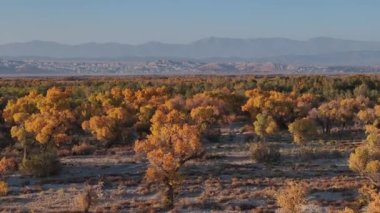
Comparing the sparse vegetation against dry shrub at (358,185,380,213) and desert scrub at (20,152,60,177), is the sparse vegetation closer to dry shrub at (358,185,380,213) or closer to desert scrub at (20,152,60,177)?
desert scrub at (20,152,60,177)

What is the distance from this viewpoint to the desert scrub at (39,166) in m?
39.3

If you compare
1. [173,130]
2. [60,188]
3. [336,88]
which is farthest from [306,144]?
[336,88]

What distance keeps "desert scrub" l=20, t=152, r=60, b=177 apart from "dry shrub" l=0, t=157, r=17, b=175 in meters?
0.81

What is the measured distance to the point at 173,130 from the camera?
36.9 m

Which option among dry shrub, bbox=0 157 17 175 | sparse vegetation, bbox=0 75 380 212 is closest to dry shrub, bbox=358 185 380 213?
sparse vegetation, bbox=0 75 380 212

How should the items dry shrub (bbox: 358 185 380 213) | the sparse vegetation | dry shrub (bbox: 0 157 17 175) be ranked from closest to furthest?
dry shrub (bbox: 358 185 380 213), the sparse vegetation, dry shrub (bbox: 0 157 17 175)

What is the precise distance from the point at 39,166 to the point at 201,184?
32.2ft

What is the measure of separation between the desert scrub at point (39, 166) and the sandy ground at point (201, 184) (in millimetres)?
594

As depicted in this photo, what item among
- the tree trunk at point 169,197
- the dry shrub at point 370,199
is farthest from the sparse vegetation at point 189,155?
the dry shrub at point 370,199

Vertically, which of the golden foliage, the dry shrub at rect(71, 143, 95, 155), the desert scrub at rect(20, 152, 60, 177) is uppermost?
the golden foliage

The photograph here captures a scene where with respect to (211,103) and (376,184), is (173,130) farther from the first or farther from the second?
(211,103)

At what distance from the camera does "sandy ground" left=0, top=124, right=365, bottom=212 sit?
1246 inches

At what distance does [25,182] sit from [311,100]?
126 feet

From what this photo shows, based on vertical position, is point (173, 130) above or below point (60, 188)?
above
